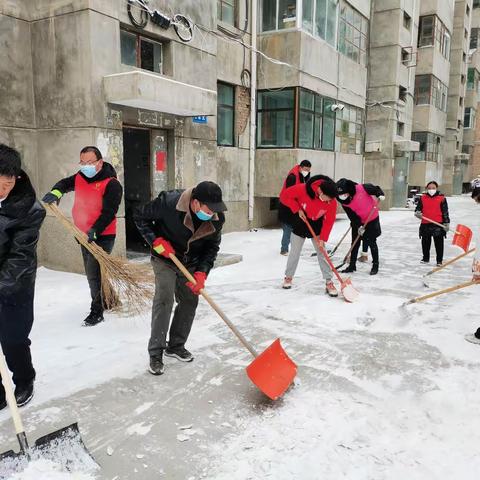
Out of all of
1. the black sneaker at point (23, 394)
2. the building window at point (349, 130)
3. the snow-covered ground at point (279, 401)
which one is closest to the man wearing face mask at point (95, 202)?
the snow-covered ground at point (279, 401)

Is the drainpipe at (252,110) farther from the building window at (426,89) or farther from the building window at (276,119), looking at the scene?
the building window at (426,89)

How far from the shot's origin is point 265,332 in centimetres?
457

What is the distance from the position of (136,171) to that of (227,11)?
4.84 metres

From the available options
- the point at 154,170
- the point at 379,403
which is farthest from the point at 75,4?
the point at 379,403

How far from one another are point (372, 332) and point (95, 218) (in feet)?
10.1

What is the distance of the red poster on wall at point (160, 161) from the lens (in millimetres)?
7980

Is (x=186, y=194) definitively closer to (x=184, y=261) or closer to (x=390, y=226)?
(x=184, y=261)

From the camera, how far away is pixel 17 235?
274cm

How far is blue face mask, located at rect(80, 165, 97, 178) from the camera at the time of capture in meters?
4.54

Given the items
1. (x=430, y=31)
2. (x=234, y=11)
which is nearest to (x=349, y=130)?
(x=234, y=11)

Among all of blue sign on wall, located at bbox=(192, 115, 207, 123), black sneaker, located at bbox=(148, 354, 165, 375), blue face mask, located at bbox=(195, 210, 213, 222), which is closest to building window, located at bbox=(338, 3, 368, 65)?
blue sign on wall, located at bbox=(192, 115, 207, 123)

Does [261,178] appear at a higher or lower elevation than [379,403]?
higher

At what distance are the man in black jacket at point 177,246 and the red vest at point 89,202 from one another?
1308 mm

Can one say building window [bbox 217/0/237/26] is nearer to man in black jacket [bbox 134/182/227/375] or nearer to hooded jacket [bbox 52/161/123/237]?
hooded jacket [bbox 52/161/123/237]
